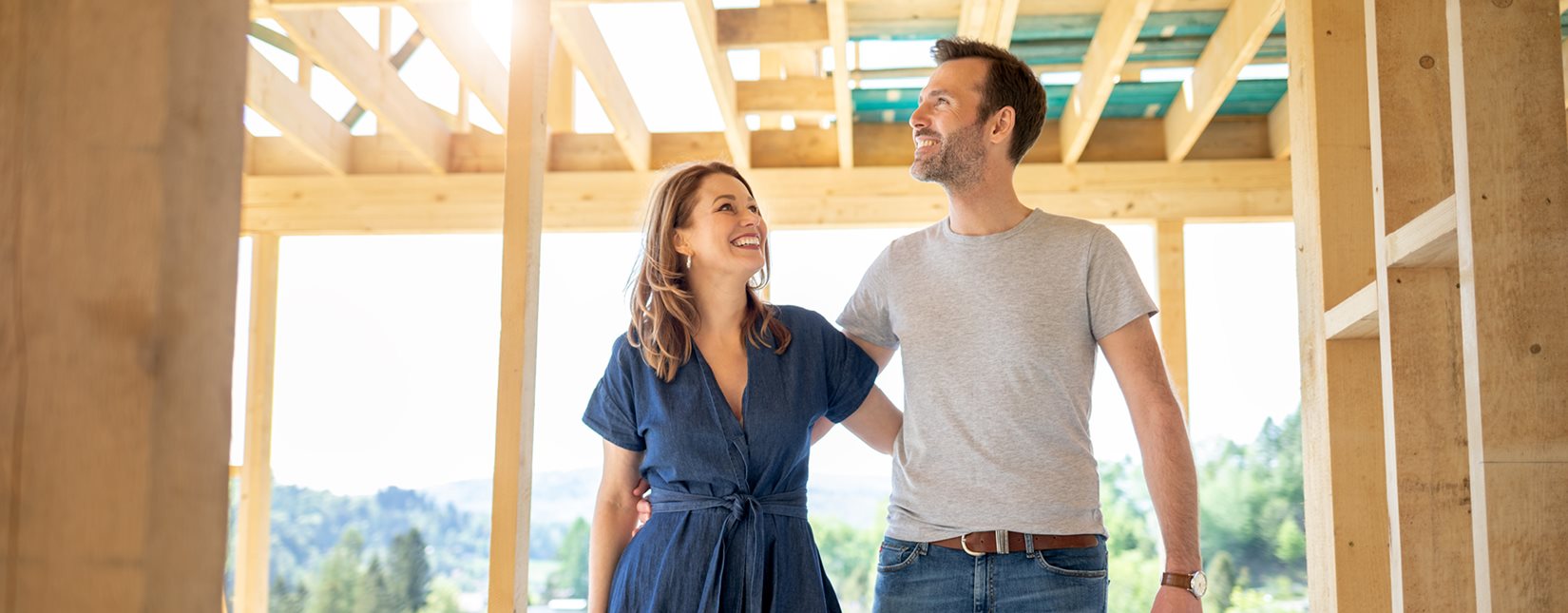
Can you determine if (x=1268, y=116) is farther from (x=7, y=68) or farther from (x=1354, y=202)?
(x=7, y=68)

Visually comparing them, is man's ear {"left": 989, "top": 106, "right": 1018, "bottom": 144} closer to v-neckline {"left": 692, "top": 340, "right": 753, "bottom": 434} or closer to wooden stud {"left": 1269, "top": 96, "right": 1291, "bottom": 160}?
v-neckline {"left": 692, "top": 340, "right": 753, "bottom": 434}

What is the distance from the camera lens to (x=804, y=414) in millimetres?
2201

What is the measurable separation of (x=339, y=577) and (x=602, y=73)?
2935 millimetres

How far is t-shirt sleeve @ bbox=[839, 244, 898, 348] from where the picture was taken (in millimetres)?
2346

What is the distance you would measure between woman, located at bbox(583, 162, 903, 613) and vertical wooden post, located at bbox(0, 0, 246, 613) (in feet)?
4.78

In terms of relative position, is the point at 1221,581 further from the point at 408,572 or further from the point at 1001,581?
the point at 1001,581

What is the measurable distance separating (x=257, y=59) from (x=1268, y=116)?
3.89 m

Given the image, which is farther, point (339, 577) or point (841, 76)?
point (339, 577)

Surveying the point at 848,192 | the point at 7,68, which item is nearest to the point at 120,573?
the point at 7,68

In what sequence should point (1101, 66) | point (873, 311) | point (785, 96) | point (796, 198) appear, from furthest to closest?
point (796, 198), point (785, 96), point (1101, 66), point (873, 311)

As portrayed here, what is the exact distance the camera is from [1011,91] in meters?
2.38

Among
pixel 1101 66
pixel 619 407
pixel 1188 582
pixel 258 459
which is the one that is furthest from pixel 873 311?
pixel 258 459

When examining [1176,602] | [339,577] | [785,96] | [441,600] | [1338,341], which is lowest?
[441,600]

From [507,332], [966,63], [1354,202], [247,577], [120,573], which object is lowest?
[247,577]
